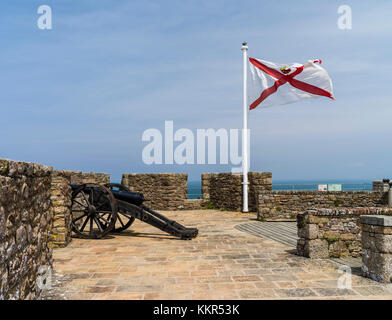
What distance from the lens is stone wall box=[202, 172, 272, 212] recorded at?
43.6 feet

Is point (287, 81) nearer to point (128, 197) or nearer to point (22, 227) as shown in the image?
point (128, 197)

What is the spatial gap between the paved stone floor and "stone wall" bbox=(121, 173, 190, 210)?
7.67 meters

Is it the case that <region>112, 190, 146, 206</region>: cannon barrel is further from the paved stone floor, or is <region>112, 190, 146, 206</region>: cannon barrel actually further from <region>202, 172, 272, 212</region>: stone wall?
<region>202, 172, 272, 212</region>: stone wall

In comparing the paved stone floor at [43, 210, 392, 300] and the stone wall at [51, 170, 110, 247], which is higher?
the stone wall at [51, 170, 110, 247]

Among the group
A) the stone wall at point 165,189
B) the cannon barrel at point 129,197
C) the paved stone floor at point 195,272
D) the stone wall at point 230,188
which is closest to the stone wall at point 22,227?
the paved stone floor at point 195,272

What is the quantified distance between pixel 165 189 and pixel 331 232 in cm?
1012

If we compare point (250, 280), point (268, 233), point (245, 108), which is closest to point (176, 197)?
point (245, 108)

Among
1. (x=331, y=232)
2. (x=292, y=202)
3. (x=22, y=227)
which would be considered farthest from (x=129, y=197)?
(x=292, y=202)

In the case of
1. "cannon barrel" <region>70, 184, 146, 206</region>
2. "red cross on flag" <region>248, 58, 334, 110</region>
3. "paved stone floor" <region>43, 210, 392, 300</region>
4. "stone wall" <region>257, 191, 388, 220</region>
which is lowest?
"paved stone floor" <region>43, 210, 392, 300</region>

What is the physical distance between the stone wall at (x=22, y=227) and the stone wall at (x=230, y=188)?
9376mm

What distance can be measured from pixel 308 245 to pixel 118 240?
400 centimetres

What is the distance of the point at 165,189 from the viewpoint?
50.5ft

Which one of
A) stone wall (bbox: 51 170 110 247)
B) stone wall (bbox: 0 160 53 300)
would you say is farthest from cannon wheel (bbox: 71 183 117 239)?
stone wall (bbox: 0 160 53 300)

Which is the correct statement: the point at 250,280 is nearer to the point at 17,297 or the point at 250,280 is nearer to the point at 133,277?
the point at 133,277
